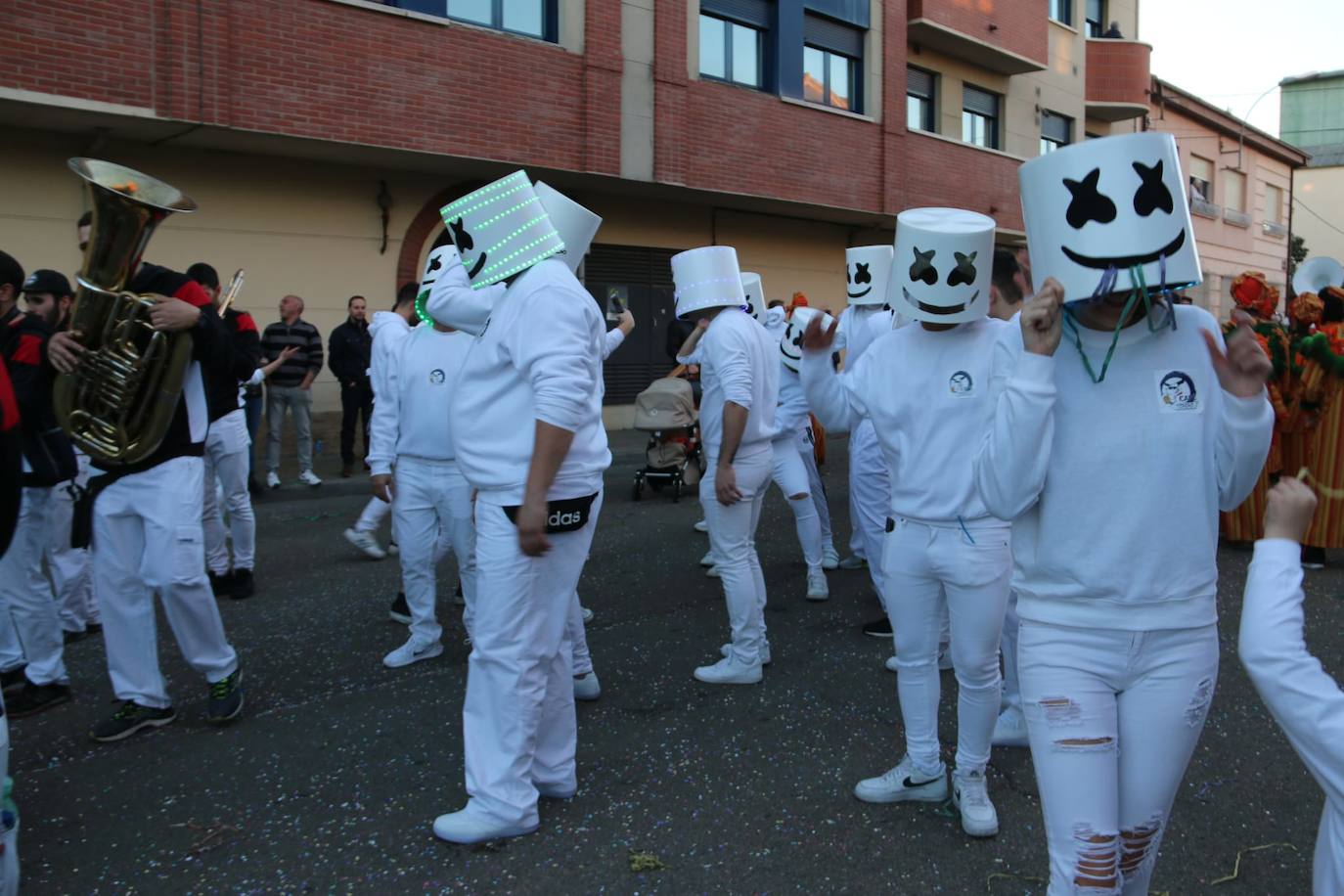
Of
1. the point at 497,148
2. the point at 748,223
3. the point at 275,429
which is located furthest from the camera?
the point at 748,223

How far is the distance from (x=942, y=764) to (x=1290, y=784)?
→ 4.65 ft

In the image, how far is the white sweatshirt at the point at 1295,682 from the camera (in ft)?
6.37

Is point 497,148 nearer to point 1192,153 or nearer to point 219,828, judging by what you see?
point 219,828

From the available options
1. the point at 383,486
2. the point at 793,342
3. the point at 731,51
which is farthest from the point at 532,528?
the point at 731,51

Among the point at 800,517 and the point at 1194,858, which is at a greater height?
the point at 800,517

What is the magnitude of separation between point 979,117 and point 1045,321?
2235 centimetres

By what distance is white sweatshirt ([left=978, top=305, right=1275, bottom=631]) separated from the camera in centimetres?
241

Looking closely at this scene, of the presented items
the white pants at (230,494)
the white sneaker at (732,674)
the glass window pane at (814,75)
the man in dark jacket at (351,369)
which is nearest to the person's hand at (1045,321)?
the white sneaker at (732,674)

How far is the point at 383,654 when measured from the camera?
570 cm

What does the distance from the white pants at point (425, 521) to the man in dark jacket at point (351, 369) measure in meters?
6.79

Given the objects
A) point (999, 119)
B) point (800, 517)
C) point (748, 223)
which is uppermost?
point (999, 119)

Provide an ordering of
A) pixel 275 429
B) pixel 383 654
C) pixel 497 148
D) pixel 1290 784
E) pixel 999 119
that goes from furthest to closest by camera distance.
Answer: pixel 999 119 < pixel 497 148 < pixel 275 429 < pixel 383 654 < pixel 1290 784

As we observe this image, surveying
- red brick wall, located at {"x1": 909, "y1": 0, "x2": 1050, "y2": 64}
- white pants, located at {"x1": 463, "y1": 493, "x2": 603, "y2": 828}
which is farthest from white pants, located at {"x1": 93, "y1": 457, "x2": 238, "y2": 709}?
red brick wall, located at {"x1": 909, "y1": 0, "x2": 1050, "y2": 64}

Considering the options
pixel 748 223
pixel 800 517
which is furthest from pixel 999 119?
pixel 800 517
